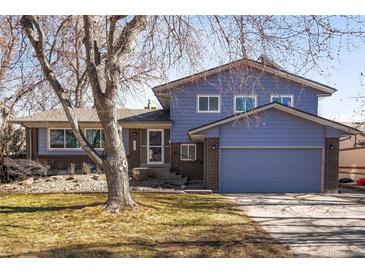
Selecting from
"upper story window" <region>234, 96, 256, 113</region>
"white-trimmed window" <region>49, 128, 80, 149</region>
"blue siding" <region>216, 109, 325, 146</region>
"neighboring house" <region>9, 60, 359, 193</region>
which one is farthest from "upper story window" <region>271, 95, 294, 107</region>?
"white-trimmed window" <region>49, 128, 80, 149</region>

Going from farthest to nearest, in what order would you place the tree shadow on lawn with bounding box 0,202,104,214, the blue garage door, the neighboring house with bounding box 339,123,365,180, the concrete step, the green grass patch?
the neighboring house with bounding box 339,123,365,180 < the concrete step < the blue garage door < the tree shadow on lawn with bounding box 0,202,104,214 < the green grass patch

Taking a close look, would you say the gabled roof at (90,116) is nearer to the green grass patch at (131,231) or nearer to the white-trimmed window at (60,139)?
the white-trimmed window at (60,139)

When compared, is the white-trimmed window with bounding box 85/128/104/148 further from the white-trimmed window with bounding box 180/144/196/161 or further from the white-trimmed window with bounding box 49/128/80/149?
the white-trimmed window with bounding box 180/144/196/161

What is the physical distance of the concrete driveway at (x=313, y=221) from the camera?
538cm

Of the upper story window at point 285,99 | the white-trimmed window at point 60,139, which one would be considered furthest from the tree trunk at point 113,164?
the upper story window at point 285,99

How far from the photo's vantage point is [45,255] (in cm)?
484

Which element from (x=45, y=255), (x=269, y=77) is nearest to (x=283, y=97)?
(x=269, y=77)

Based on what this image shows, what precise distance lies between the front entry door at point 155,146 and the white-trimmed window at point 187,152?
4.21ft

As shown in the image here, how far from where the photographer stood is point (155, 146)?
1725 centimetres

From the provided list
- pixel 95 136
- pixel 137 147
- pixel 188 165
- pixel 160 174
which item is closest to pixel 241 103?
pixel 188 165

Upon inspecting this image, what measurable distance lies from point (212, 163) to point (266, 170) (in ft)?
7.90

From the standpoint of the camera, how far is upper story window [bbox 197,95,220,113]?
643 inches

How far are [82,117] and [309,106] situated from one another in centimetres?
1278

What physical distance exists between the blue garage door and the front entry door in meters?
5.07
